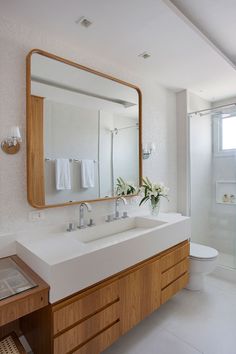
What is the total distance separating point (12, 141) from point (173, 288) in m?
1.99

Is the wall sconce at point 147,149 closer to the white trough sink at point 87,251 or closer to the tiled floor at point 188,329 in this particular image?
the white trough sink at point 87,251

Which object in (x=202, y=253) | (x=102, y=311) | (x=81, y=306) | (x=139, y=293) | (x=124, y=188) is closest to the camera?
(x=81, y=306)

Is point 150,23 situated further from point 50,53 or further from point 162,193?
point 162,193

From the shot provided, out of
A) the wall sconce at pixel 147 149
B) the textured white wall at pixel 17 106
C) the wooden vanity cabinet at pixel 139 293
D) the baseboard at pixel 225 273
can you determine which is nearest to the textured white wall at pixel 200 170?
the baseboard at pixel 225 273

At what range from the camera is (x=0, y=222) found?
1609 millimetres

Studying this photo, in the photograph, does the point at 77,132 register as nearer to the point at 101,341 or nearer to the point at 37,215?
the point at 37,215

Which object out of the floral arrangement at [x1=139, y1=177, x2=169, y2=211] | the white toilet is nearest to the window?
the floral arrangement at [x1=139, y1=177, x2=169, y2=211]

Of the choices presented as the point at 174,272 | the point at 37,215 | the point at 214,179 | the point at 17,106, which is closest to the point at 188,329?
the point at 174,272

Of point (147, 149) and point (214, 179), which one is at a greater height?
point (147, 149)

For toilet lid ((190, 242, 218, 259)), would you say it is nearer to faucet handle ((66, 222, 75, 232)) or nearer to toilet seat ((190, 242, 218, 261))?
toilet seat ((190, 242, 218, 261))

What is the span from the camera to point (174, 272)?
218 cm

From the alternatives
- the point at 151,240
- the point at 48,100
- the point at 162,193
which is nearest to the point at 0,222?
the point at 48,100

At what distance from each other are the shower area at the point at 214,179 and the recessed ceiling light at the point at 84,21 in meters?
1.93

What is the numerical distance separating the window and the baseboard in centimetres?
170
